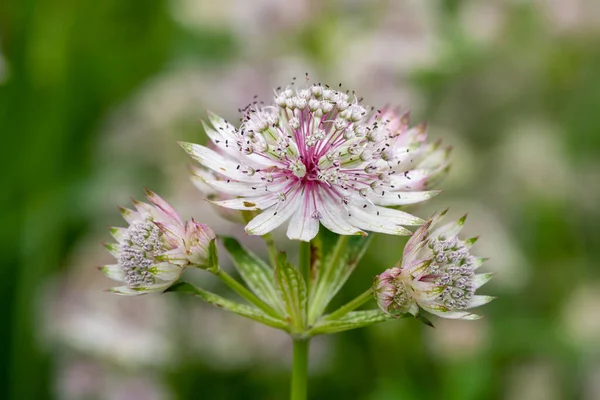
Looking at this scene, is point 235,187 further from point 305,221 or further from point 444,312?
point 444,312

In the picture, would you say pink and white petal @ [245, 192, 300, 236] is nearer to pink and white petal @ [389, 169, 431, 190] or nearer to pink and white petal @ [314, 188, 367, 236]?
pink and white petal @ [314, 188, 367, 236]

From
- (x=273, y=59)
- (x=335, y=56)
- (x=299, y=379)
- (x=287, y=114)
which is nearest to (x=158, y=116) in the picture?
(x=273, y=59)

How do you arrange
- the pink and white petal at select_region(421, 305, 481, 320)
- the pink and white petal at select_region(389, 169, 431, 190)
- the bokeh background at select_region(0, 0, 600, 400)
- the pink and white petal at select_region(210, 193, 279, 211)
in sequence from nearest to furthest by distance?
1. the pink and white petal at select_region(421, 305, 481, 320)
2. the pink and white petal at select_region(210, 193, 279, 211)
3. the pink and white petal at select_region(389, 169, 431, 190)
4. the bokeh background at select_region(0, 0, 600, 400)

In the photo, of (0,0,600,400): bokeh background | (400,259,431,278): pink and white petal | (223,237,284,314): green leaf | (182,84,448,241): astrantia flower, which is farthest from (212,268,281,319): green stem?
(0,0,600,400): bokeh background

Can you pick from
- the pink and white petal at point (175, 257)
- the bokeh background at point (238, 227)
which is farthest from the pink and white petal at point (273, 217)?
the bokeh background at point (238, 227)

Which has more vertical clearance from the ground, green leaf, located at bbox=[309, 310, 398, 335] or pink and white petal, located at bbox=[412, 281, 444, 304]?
pink and white petal, located at bbox=[412, 281, 444, 304]

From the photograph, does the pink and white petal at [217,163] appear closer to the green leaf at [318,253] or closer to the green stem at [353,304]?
the green leaf at [318,253]

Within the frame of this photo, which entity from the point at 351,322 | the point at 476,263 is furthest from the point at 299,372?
the point at 476,263
